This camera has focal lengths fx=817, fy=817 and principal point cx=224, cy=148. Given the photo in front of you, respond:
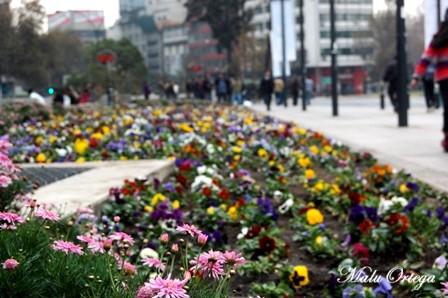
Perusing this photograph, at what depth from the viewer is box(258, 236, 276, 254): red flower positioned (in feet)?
13.0

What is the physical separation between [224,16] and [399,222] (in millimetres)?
66307

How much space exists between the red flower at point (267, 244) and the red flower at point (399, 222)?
Result: 582mm

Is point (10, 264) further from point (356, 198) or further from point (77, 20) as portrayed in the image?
point (77, 20)

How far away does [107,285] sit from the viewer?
1.93 m

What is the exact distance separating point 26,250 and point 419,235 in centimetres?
244

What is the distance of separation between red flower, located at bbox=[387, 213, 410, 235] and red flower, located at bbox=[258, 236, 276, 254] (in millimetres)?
582

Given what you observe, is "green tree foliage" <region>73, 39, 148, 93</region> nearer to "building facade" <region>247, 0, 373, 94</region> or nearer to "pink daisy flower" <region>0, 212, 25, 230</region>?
"building facade" <region>247, 0, 373, 94</region>

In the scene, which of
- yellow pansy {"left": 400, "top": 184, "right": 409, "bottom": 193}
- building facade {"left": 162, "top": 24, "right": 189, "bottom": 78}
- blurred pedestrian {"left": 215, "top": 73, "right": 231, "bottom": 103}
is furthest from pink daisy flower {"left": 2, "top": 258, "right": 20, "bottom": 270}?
building facade {"left": 162, "top": 24, "right": 189, "bottom": 78}

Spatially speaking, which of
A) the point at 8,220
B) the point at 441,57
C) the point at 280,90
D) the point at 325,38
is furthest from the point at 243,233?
the point at 325,38

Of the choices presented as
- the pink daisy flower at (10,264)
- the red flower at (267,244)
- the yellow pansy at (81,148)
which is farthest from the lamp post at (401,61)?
the pink daisy flower at (10,264)

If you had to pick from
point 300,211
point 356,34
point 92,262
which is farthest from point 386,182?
point 356,34

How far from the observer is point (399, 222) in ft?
13.0

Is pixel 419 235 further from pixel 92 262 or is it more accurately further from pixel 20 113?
pixel 20 113

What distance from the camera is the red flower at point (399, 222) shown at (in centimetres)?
392
